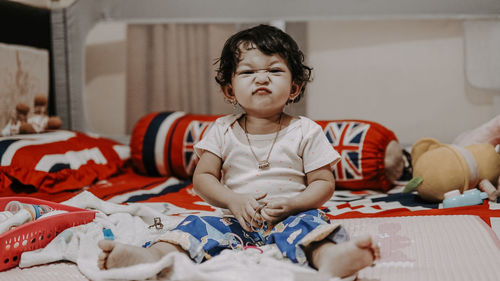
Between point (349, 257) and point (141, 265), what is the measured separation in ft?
1.07

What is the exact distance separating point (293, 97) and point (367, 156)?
62 cm

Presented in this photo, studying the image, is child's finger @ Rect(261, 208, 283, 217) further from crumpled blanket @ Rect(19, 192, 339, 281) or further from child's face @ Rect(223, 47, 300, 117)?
child's face @ Rect(223, 47, 300, 117)

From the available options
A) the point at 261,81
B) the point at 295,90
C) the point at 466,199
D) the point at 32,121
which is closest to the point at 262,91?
the point at 261,81

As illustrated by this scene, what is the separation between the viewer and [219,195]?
1.01 m

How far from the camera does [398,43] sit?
2.22 metres

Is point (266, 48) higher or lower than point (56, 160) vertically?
higher

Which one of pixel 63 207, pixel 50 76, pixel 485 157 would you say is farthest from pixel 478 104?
pixel 50 76

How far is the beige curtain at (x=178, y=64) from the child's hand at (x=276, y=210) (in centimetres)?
134

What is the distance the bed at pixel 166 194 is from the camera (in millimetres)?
833

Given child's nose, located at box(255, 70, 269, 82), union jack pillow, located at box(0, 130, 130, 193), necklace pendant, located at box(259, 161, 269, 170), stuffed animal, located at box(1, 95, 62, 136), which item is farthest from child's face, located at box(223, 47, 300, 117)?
stuffed animal, located at box(1, 95, 62, 136)

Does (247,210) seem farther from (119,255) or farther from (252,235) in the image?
(119,255)

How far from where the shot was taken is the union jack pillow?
155 centimetres

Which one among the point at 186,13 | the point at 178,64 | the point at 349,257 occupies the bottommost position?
the point at 349,257

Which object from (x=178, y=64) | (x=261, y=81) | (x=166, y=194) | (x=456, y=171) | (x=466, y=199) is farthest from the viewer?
(x=178, y=64)
